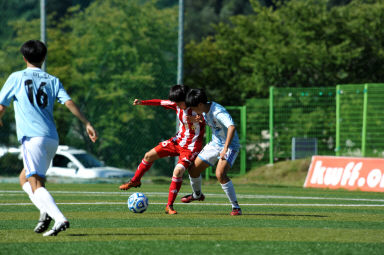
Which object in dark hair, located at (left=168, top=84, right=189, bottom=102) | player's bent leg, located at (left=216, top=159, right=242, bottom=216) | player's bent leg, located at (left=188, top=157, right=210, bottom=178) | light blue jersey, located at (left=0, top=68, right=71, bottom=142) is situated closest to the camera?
light blue jersey, located at (left=0, top=68, right=71, bottom=142)

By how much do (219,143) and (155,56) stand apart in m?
16.8

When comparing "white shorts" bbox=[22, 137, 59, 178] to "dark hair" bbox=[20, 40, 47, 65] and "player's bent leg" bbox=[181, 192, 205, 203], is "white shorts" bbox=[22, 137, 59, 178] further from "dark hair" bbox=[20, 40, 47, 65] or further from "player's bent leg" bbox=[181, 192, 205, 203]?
"player's bent leg" bbox=[181, 192, 205, 203]

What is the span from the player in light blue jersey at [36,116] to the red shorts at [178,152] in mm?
3852

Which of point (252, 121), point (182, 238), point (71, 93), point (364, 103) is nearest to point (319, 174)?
A: point (364, 103)

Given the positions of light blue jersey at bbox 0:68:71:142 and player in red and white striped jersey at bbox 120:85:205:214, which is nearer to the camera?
light blue jersey at bbox 0:68:71:142

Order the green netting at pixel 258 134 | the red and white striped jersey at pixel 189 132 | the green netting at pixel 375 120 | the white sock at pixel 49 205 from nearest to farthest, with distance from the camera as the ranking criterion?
the white sock at pixel 49 205 < the red and white striped jersey at pixel 189 132 < the green netting at pixel 375 120 < the green netting at pixel 258 134

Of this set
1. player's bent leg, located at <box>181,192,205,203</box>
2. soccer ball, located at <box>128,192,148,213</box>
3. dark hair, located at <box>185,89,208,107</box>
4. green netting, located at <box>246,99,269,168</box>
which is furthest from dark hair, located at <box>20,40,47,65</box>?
green netting, located at <box>246,99,269,168</box>

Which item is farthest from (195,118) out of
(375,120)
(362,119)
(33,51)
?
(362,119)

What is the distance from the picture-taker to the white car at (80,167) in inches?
922

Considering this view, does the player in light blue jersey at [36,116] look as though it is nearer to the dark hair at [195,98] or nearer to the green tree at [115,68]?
the dark hair at [195,98]

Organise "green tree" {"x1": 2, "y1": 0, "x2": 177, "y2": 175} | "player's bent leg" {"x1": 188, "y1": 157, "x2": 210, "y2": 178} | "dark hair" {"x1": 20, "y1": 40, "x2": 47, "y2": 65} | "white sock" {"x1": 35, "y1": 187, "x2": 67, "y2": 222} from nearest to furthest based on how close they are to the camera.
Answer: "white sock" {"x1": 35, "y1": 187, "x2": 67, "y2": 222} < "dark hair" {"x1": 20, "y1": 40, "x2": 47, "y2": 65} < "player's bent leg" {"x1": 188, "y1": 157, "x2": 210, "y2": 178} < "green tree" {"x1": 2, "y1": 0, "x2": 177, "y2": 175}

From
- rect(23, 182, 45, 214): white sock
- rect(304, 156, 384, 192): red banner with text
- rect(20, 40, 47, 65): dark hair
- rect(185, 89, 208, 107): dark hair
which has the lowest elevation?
rect(304, 156, 384, 192): red banner with text

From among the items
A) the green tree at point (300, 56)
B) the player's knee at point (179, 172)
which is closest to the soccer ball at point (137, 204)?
the player's knee at point (179, 172)

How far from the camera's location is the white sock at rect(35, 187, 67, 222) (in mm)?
6938
